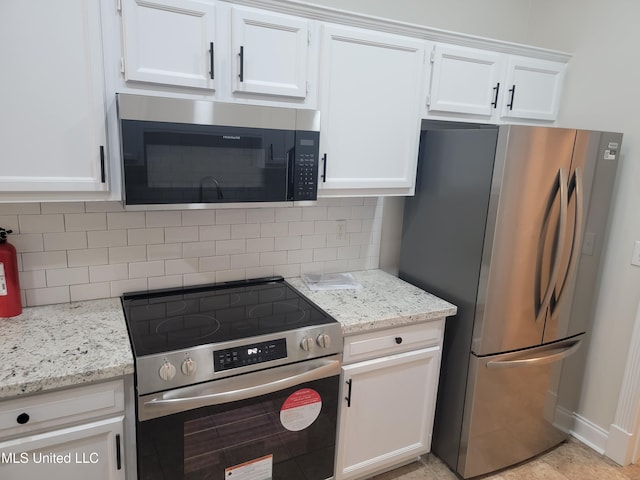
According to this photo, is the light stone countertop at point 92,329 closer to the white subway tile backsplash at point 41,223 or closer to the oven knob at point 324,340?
the oven knob at point 324,340

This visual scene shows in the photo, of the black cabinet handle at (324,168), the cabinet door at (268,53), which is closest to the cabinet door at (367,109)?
the black cabinet handle at (324,168)

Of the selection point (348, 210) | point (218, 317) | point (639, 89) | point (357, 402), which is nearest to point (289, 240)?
point (348, 210)

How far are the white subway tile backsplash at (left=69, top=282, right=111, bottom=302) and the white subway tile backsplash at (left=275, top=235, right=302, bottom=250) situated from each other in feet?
2.73

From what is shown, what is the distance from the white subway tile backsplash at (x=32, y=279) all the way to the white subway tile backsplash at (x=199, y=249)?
22.9 inches

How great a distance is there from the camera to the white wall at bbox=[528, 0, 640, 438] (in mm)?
2219

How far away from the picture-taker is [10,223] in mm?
1732

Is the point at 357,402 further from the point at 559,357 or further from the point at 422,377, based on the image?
the point at 559,357

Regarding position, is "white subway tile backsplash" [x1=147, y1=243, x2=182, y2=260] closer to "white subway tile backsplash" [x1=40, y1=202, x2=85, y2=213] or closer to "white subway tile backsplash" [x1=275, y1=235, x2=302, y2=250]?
"white subway tile backsplash" [x1=40, y1=202, x2=85, y2=213]

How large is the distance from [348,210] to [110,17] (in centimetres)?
143

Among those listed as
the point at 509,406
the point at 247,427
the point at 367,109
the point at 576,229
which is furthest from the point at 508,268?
the point at 247,427

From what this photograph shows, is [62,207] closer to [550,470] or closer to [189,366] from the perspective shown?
[189,366]

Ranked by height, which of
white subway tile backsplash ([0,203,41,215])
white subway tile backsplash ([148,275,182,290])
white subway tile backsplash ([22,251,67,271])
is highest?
white subway tile backsplash ([0,203,41,215])

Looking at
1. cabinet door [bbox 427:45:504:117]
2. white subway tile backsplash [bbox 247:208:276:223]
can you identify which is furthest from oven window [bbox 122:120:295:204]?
cabinet door [bbox 427:45:504:117]

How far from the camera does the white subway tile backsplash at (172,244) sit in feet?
5.91
